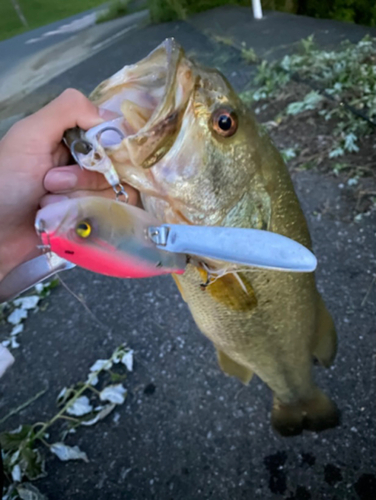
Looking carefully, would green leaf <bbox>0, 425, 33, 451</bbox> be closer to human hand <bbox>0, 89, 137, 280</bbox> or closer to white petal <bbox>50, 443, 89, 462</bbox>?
white petal <bbox>50, 443, 89, 462</bbox>

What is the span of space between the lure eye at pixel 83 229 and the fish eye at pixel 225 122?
0.36m

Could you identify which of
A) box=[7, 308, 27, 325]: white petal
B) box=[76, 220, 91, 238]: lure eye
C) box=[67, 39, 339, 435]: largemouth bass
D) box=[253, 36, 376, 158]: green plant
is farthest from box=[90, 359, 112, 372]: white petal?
box=[253, 36, 376, 158]: green plant

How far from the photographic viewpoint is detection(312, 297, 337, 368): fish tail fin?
1290 mm

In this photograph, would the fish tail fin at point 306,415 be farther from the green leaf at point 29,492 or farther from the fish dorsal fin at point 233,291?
the green leaf at point 29,492

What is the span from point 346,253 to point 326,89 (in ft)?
5.10

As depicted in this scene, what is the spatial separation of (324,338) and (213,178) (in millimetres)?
690

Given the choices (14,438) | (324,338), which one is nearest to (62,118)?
(324,338)

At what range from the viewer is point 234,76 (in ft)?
12.5

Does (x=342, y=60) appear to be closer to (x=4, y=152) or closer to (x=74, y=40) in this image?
(x=74, y=40)

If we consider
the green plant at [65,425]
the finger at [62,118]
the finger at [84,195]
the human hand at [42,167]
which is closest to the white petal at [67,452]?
the green plant at [65,425]

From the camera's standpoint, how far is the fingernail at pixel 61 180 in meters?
0.85

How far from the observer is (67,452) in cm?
179

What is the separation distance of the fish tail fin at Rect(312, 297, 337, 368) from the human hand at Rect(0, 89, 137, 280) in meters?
0.69

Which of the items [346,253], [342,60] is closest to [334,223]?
[346,253]
